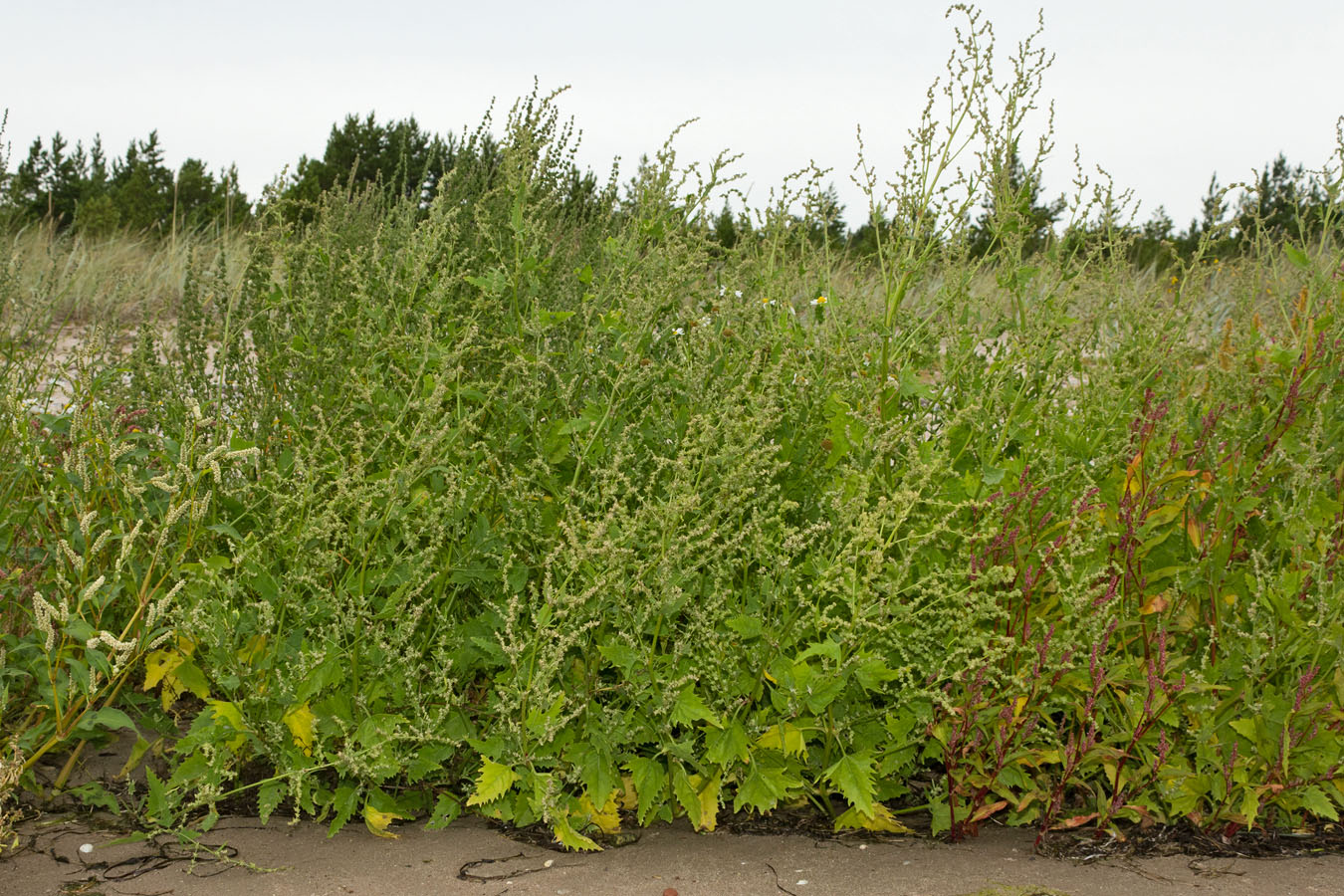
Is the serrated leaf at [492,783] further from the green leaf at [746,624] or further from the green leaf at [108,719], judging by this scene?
the green leaf at [108,719]

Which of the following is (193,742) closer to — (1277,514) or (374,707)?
(374,707)

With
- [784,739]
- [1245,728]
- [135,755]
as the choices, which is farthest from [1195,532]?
[135,755]

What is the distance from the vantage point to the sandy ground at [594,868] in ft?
8.27

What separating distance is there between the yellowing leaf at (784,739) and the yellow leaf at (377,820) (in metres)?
0.93

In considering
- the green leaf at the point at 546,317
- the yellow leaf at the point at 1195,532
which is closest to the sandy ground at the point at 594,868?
the yellow leaf at the point at 1195,532

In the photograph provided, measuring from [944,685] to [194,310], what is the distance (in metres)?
2.67

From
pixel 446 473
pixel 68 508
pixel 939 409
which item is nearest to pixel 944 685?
pixel 939 409

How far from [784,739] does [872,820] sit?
39 centimetres

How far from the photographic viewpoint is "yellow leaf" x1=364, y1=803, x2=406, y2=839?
8.87 feet

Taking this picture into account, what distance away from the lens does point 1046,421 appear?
11.0ft

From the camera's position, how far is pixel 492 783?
8.30ft

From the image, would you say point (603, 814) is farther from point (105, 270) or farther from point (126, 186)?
point (126, 186)

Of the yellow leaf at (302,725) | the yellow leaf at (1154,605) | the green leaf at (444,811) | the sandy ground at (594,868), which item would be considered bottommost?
the sandy ground at (594,868)

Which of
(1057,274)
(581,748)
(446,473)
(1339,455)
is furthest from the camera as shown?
(1057,274)
